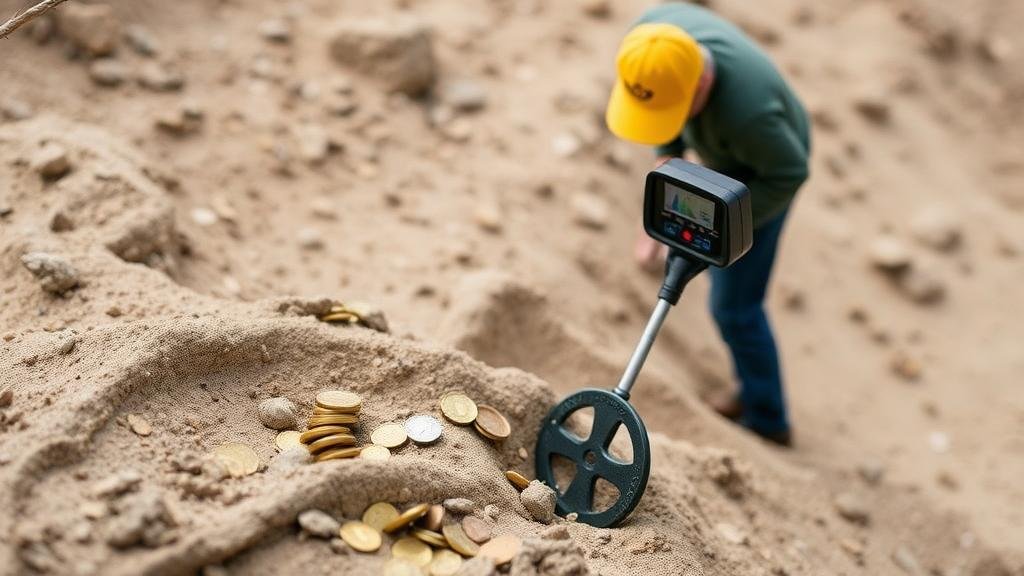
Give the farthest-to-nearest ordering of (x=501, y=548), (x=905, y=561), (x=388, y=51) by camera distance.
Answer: (x=388, y=51) → (x=905, y=561) → (x=501, y=548)

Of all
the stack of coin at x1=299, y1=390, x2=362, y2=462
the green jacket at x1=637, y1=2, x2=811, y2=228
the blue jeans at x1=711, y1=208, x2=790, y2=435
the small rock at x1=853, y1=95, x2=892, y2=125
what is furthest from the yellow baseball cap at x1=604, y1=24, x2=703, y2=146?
the small rock at x1=853, y1=95, x2=892, y2=125

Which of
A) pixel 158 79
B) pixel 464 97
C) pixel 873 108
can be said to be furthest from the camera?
pixel 873 108

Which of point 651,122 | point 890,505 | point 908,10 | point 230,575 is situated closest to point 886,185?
point 908,10

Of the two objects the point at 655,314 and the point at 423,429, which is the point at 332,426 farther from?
the point at 655,314

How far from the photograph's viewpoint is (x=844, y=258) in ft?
14.9

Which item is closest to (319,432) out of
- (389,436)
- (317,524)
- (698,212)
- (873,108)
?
(389,436)

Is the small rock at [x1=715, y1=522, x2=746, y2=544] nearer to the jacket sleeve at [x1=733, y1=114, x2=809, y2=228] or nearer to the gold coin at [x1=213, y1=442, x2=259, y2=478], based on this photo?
the jacket sleeve at [x1=733, y1=114, x2=809, y2=228]

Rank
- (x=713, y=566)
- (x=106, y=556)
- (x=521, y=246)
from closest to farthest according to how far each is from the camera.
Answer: (x=106, y=556) < (x=713, y=566) < (x=521, y=246)

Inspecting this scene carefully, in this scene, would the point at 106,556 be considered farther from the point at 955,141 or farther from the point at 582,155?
the point at 955,141

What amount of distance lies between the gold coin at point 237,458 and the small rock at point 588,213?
203 centimetres

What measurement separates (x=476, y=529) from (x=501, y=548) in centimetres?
8

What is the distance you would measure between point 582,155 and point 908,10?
268 centimetres

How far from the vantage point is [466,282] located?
10.6 feet

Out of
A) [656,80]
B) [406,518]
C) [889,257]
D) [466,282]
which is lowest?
[889,257]
